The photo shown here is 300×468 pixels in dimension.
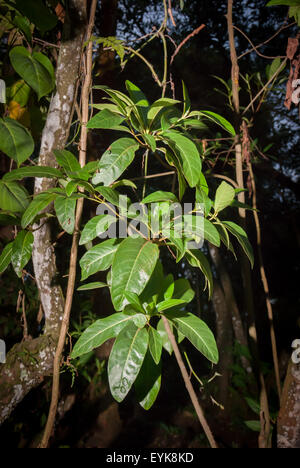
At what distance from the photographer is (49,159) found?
0.96 m

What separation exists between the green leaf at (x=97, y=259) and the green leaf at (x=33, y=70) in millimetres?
530

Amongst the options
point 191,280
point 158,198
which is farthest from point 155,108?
point 191,280

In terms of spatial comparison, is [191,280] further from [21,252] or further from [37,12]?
[37,12]

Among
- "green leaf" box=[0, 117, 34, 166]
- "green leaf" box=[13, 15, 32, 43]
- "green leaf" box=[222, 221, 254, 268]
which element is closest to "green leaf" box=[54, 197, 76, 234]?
"green leaf" box=[0, 117, 34, 166]

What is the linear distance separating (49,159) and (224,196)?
0.56m

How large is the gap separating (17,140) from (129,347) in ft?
2.17

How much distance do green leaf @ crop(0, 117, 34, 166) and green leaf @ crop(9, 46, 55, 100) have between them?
0.13 meters

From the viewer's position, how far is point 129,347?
2.20 feet

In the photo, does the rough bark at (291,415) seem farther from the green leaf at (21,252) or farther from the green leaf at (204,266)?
the green leaf at (21,252)

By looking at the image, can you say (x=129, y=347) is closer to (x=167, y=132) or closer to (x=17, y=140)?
(x=167, y=132)

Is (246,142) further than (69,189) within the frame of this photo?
Yes

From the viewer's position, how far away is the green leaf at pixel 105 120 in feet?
2.23

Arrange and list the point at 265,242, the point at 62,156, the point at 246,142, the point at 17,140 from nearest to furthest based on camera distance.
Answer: the point at 62,156 < the point at 17,140 < the point at 246,142 < the point at 265,242
